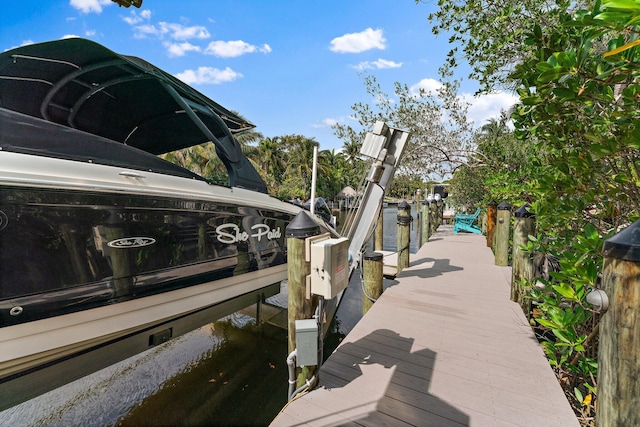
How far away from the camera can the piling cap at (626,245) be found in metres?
1.13

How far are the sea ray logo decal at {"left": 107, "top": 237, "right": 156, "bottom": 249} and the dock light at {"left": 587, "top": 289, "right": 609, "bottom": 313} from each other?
3086mm

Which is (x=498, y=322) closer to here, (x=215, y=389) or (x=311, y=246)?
(x=311, y=246)

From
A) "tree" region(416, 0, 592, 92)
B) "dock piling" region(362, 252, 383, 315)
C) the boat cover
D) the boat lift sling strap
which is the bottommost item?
"dock piling" region(362, 252, 383, 315)

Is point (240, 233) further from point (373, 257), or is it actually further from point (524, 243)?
point (524, 243)

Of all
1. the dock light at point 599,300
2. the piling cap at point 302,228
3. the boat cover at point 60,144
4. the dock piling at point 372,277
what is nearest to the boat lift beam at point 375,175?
the dock piling at point 372,277

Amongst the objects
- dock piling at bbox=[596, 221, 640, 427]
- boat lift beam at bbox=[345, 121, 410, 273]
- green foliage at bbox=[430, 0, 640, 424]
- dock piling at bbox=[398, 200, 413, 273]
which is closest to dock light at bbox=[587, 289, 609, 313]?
dock piling at bbox=[596, 221, 640, 427]

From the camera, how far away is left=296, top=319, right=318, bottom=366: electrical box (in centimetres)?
232

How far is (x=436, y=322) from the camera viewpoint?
3.80 meters

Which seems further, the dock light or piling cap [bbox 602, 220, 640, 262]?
the dock light

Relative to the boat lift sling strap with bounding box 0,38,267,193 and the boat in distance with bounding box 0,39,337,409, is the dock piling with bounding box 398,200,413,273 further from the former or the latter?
the boat lift sling strap with bounding box 0,38,267,193

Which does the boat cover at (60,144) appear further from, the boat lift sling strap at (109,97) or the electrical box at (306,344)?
the electrical box at (306,344)

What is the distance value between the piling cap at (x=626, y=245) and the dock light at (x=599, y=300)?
0.17 meters

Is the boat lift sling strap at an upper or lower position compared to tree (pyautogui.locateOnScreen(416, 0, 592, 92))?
lower

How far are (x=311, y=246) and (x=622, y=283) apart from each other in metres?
1.79
